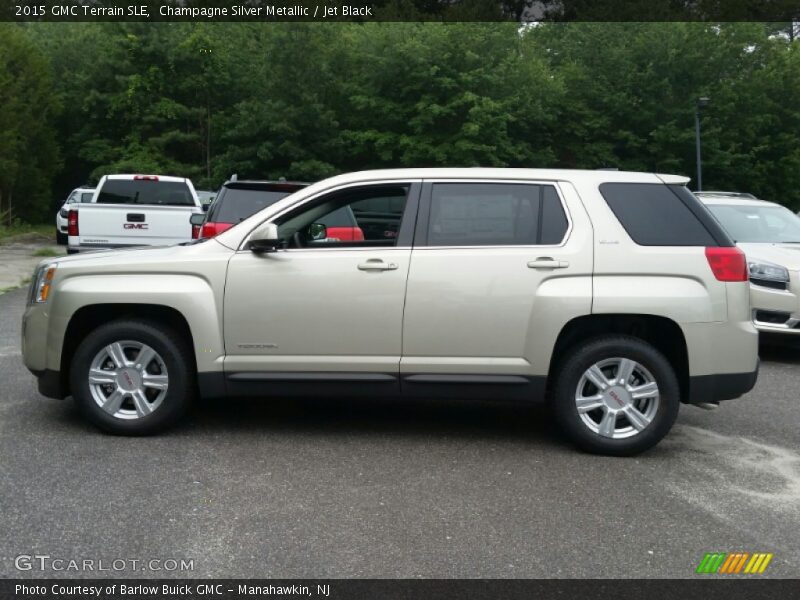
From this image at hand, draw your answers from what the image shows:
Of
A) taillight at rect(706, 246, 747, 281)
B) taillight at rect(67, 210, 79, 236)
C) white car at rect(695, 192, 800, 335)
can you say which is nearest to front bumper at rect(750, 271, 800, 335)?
white car at rect(695, 192, 800, 335)

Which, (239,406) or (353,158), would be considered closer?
(239,406)

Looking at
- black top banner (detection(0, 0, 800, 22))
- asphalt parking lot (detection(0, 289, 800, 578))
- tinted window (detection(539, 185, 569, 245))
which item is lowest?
asphalt parking lot (detection(0, 289, 800, 578))

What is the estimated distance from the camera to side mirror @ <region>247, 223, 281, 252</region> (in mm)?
6145

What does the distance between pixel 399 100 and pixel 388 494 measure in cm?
3632

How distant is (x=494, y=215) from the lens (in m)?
6.35

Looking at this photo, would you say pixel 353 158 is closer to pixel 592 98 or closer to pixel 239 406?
pixel 592 98

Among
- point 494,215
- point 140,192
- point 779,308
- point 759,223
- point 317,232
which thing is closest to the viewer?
point 494,215

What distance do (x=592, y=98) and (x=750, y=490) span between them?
40615 millimetres

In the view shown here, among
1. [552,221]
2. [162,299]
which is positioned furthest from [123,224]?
[552,221]

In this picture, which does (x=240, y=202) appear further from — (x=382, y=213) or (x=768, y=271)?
(x=768, y=271)

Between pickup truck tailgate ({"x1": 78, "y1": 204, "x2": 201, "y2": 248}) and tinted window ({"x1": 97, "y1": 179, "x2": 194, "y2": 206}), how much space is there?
1.82m

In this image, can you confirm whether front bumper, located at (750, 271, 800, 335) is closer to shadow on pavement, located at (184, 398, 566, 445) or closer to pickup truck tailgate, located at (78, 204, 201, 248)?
shadow on pavement, located at (184, 398, 566, 445)

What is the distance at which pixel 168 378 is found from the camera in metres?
6.29

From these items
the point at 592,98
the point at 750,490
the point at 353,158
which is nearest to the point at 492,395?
the point at 750,490
